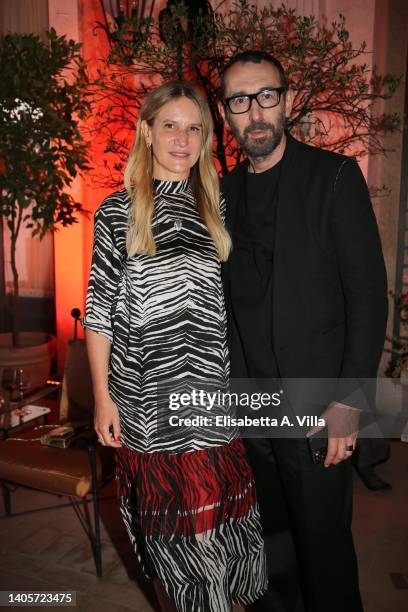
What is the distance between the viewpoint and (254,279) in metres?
2.04

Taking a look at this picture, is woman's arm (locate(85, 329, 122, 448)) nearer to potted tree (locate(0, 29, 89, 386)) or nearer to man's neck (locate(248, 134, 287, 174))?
man's neck (locate(248, 134, 287, 174))

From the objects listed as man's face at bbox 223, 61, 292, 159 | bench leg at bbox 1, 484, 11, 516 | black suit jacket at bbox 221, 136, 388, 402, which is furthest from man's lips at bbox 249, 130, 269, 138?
bench leg at bbox 1, 484, 11, 516

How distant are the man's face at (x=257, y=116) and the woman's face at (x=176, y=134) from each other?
151 mm

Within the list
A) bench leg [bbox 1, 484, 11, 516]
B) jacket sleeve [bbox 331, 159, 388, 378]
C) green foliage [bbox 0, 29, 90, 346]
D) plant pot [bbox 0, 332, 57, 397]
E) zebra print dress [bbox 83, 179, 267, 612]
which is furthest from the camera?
plant pot [bbox 0, 332, 57, 397]

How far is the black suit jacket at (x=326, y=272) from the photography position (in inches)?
72.6

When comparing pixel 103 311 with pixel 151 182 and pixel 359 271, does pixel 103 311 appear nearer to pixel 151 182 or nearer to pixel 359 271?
pixel 151 182

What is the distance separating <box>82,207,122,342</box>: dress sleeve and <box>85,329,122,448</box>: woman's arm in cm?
4

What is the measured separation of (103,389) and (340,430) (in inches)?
32.0

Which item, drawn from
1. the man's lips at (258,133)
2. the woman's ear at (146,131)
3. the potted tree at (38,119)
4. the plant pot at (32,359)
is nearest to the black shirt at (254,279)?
the man's lips at (258,133)

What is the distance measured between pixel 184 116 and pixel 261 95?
0.91ft

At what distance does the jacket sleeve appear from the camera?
1.83m

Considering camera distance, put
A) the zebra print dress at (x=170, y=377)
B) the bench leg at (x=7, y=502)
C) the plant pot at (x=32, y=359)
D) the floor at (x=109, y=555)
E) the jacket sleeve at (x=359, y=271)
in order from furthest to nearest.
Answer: the plant pot at (x=32, y=359), the bench leg at (x=7, y=502), the floor at (x=109, y=555), the zebra print dress at (x=170, y=377), the jacket sleeve at (x=359, y=271)

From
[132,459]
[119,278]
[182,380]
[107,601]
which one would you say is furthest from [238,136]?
[107,601]

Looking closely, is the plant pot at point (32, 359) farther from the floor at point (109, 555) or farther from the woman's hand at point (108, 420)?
the woman's hand at point (108, 420)
